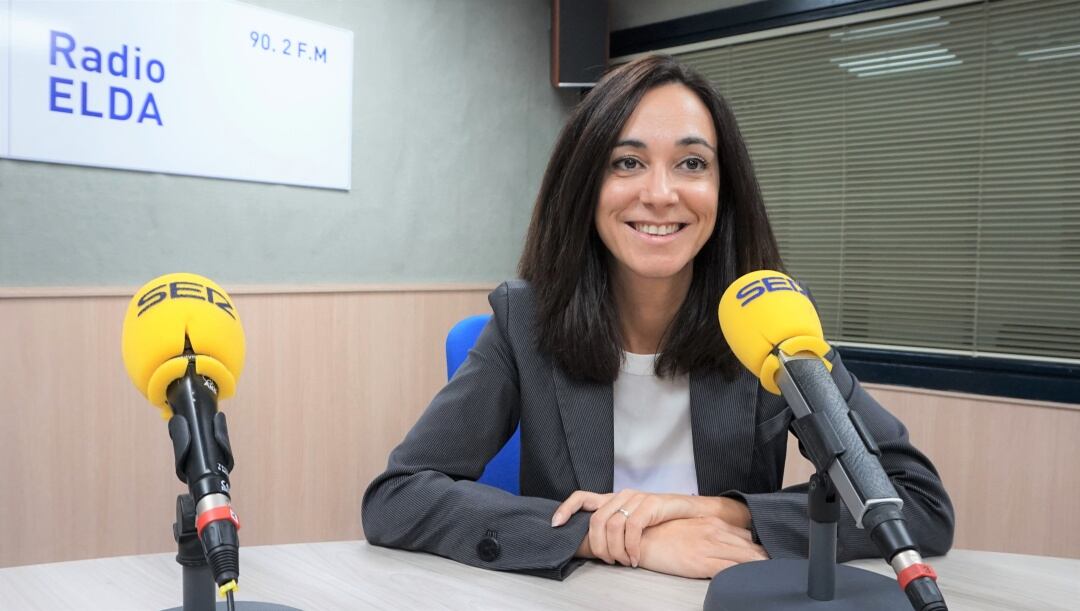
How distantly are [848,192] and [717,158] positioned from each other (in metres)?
2.15

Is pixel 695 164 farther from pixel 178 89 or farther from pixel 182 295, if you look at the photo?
pixel 178 89

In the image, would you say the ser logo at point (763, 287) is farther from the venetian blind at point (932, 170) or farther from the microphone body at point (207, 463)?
the venetian blind at point (932, 170)

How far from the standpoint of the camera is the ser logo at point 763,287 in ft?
2.84

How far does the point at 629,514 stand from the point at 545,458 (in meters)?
0.35

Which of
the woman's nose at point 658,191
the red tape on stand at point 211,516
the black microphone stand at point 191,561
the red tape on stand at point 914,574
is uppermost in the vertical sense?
the woman's nose at point 658,191

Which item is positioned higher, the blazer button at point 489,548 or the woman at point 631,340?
the woman at point 631,340

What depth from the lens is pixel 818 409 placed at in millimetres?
→ 726

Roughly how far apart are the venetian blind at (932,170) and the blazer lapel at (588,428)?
2236 mm

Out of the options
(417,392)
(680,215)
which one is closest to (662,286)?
(680,215)

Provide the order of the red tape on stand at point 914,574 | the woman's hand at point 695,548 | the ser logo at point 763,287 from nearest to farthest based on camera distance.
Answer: the red tape on stand at point 914,574 → the ser logo at point 763,287 → the woman's hand at point 695,548

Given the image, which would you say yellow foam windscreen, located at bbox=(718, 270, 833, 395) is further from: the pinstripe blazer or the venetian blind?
the venetian blind

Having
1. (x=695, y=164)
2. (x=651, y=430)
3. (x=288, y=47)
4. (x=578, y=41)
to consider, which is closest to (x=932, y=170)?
(x=578, y=41)

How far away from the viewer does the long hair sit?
4.74 feet

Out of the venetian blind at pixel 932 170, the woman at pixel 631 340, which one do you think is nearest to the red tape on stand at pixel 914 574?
the woman at pixel 631 340
